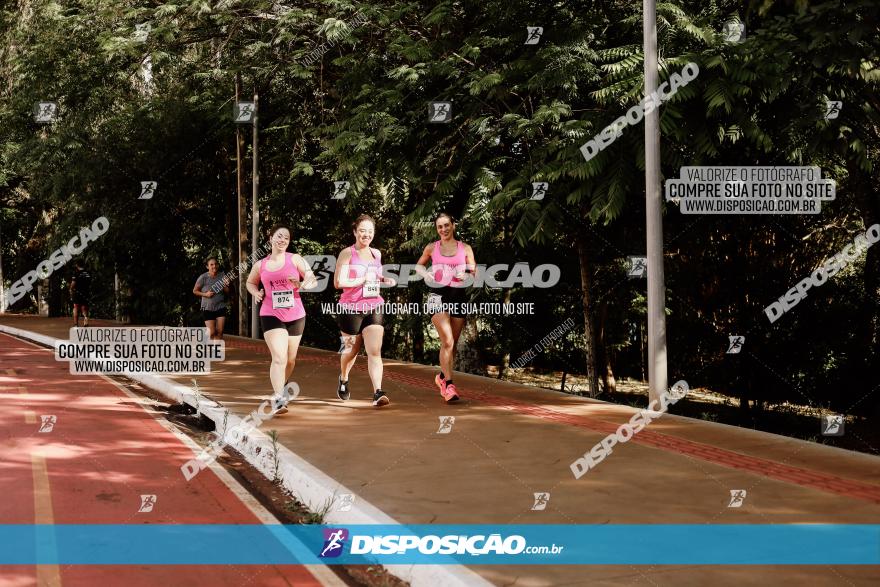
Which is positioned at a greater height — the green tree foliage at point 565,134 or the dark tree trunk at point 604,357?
the green tree foliage at point 565,134

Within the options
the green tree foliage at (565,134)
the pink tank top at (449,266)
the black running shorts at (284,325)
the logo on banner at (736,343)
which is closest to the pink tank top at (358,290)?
the black running shorts at (284,325)

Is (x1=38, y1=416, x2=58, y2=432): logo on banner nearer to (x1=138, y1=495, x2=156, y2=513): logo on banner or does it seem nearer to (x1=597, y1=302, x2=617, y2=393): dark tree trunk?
(x1=138, y1=495, x2=156, y2=513): logo on banner

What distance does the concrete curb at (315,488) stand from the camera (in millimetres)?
4473

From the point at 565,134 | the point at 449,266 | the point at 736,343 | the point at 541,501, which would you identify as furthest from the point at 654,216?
the point at 736,343

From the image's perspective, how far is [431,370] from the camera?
541 inches

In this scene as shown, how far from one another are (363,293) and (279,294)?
3.04ft

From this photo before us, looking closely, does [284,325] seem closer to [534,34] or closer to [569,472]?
[569,472]

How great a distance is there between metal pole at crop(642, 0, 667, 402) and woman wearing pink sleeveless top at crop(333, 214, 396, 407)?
2.89 m

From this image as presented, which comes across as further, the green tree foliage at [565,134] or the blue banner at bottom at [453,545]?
the green tree foliage at [565,134]

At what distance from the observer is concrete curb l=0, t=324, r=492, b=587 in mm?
4473

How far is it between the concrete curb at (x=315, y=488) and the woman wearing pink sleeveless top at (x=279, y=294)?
0.76m

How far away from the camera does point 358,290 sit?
31.3ft

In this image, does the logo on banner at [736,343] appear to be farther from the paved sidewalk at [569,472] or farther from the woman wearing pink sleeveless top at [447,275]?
the woman wearing pink sleeveless top at [447,275]

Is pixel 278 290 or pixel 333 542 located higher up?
pixel 278 290
